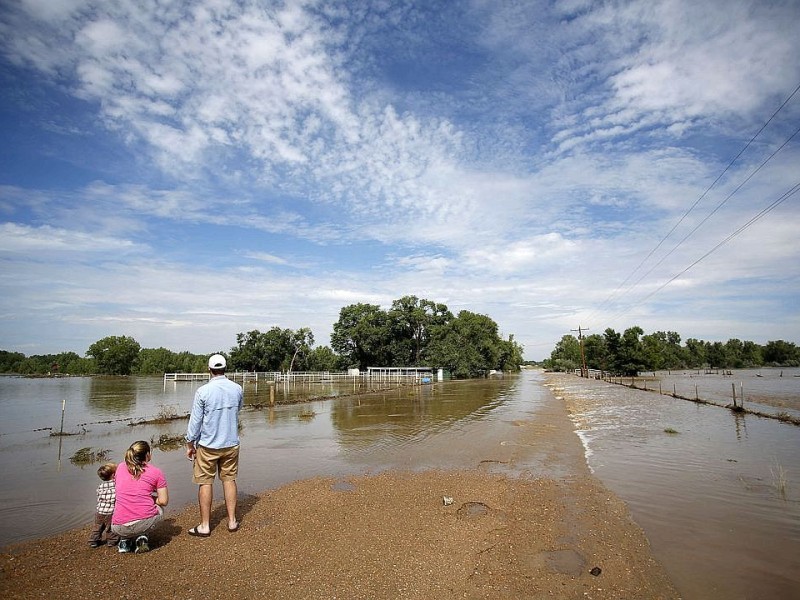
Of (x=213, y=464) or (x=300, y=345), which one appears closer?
(x=213, y=464)

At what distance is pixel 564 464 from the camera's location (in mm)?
10234

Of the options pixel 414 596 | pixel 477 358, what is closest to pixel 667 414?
pixel 414 596

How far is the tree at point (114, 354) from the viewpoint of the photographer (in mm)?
99125

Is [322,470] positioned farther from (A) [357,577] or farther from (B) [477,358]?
(B) [477,358]

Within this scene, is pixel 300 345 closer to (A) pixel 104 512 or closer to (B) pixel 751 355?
(A) pixel 104 512

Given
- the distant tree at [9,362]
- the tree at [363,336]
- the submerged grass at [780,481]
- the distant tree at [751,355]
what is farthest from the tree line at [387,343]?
the distant tree at [751,355]

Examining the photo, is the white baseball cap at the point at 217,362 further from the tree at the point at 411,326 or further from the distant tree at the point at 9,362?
the distant tree at the point at 9,362

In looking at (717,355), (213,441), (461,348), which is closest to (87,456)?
(213,441)

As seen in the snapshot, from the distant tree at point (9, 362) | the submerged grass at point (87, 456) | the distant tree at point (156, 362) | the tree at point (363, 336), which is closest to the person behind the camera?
the submerged grass at point (87, 456)

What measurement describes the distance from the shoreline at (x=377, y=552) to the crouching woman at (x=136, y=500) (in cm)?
23

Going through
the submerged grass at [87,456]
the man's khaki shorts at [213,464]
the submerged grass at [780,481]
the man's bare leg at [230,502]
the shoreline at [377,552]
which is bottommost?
the submerged grass at [780,481]

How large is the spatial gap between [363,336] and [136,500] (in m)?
70.0

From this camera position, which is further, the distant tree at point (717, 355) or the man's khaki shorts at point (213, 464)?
the distant tree at point (717, 355)

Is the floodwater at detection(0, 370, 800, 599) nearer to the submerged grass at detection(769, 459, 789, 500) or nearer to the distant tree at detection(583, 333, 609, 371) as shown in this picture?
the submerged grass at detection(769, 459, 789, 500)
